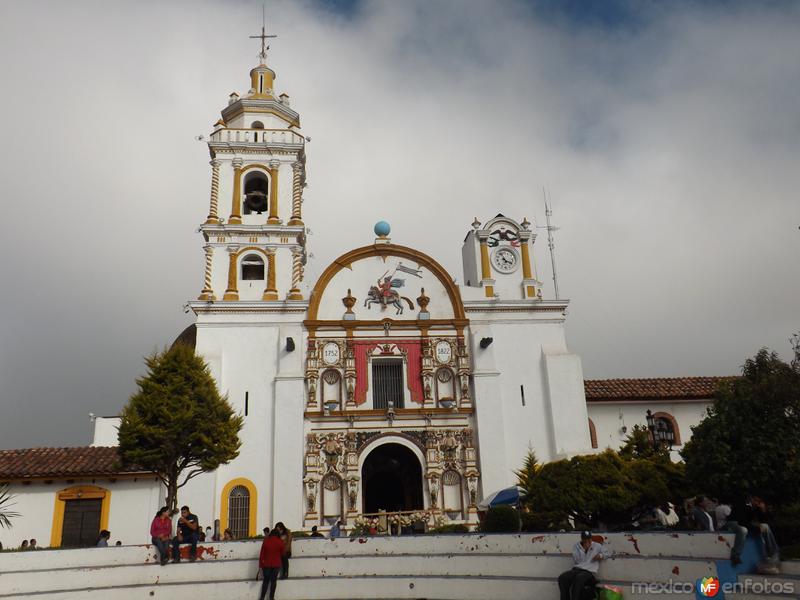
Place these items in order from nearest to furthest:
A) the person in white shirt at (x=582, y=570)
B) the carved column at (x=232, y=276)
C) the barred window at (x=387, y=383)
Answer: the person in white shirt at (x=582, y=570) → the barred window at (x=387, y=383) → the carved column at (x=232, y=276)

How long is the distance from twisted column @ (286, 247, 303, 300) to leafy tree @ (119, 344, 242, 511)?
7.63 m

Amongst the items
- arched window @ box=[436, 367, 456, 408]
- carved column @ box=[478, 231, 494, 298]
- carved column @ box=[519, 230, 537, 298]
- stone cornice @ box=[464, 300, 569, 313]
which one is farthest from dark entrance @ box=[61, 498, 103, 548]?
carved column @ box=[519, 230, 537, 298]

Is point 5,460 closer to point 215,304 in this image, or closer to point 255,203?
point 215,304

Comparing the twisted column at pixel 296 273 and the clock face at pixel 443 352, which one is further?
the twisted column at pixel 296 273

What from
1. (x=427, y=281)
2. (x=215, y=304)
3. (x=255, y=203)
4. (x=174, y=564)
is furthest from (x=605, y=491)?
(x=255, y=203)

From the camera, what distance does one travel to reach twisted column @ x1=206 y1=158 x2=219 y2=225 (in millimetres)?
28198

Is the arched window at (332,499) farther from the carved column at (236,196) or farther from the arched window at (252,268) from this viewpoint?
the carved column at (236,196)

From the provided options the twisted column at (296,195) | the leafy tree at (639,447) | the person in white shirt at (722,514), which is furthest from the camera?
the twisted column at (296,195)

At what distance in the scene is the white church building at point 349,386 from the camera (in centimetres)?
2340

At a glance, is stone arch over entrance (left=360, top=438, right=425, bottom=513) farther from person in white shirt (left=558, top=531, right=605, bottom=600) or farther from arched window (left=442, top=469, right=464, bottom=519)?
person in white shirt (left=558, top=531, right=605, bottom=600)

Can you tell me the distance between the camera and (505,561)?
12594 millimetres

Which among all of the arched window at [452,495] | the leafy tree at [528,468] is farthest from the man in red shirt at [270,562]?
the arched window at [452,495]

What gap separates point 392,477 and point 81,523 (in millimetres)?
11716

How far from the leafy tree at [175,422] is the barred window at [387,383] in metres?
7.47
